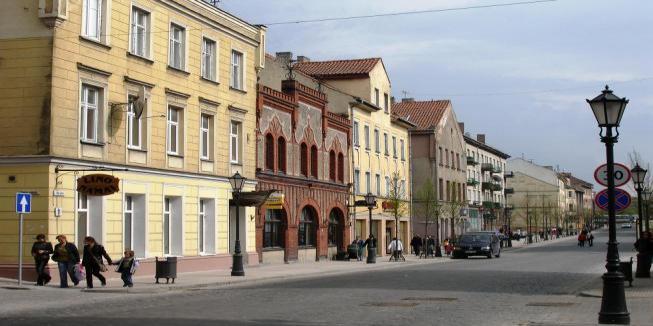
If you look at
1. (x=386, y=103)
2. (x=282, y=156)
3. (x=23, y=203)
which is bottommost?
(x=23, y=203)

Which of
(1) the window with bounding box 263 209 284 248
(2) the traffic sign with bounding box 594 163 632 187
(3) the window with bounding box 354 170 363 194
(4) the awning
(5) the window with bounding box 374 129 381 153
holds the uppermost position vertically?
(5) the window with bounding box 374 129 381 153

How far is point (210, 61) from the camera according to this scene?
112 feet

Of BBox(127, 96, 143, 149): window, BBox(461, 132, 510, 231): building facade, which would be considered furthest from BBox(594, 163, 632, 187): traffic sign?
BBox(461, 132, 510, 231): building facade

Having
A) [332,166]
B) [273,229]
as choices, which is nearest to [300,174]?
[273,229]

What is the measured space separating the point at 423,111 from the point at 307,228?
97.4 ft

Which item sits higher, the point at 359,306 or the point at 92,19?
the point at 92,19

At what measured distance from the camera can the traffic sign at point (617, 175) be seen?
Answer: 15852 millimetres

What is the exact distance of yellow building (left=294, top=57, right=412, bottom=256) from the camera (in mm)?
53125

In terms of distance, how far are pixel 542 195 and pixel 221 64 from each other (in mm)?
115478

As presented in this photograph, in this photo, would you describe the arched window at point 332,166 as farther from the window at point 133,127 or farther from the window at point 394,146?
the window at point 133,127

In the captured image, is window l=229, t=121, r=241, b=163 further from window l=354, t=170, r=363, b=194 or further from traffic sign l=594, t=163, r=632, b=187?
traffic sign l=594, t=163, r=632, b=187

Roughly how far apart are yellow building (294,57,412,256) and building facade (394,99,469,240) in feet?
17.1

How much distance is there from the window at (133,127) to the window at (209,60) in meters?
5.25

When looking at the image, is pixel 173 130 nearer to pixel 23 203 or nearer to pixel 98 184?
pixel 98 184
